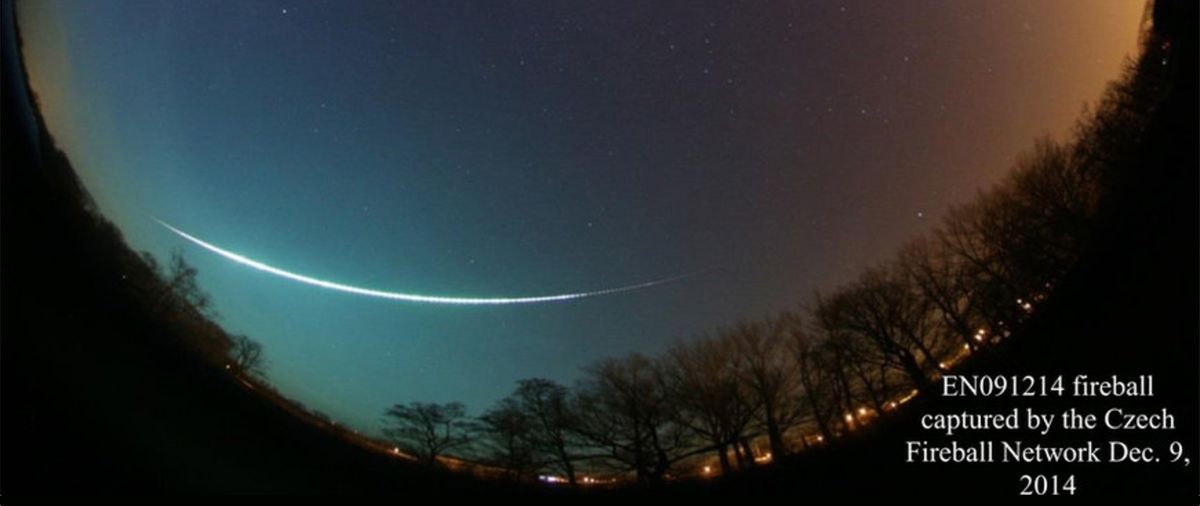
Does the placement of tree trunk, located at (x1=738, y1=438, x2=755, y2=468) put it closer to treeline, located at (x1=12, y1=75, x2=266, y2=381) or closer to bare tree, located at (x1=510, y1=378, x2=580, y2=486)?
bare tree, located at (x1=510, y1=378, x2=580, y2=486)

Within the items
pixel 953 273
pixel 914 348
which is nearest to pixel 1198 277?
pixel 953 273

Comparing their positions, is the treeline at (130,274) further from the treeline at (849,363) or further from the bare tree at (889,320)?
the bare tree at (889,320)

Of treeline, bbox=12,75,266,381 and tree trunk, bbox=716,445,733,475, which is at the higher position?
treeline, bbox=12,75,266,381

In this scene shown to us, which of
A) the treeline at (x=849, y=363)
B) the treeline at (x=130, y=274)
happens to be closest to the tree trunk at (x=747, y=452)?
the treeline at (x=849, y=363)

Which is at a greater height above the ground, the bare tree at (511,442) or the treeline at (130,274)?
the treeline at (130,274)

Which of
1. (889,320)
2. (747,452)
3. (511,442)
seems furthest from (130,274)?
(889,320)

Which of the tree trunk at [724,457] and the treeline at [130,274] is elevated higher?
the treeline at [130,274]

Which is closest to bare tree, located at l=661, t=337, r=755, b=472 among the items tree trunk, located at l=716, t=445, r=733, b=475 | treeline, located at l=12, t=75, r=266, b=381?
tree trunk, located at l=716, t=445, r=733, b=475

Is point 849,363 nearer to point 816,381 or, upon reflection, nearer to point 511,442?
point 816,381

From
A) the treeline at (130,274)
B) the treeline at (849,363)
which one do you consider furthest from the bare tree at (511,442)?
the treeline at (130,274)

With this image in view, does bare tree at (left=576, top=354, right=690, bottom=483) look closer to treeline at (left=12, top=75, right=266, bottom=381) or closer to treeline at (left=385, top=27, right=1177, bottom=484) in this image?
treeline at (left=385, top=27, right=1177, bottom=484)

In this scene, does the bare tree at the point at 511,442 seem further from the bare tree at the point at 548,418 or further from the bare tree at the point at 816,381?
the bare tree at the point at 816,381

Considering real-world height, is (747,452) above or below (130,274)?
below
